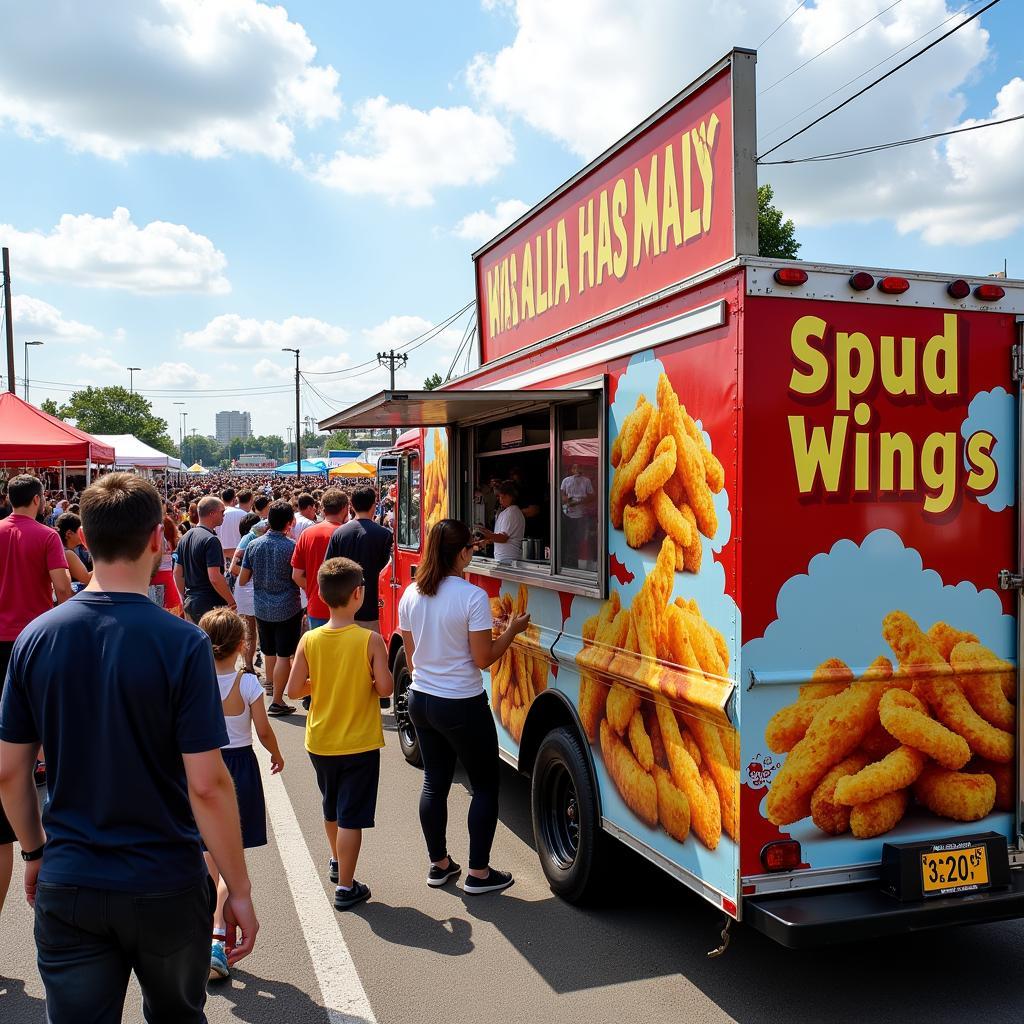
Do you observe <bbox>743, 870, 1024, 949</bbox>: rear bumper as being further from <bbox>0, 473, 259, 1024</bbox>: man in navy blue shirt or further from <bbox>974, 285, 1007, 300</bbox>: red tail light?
<bbox>974, 285, 1007, 300</bbox>: red tail light

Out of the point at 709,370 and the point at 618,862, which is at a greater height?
the point at 709,370

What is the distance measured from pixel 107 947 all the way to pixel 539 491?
457 centimetres

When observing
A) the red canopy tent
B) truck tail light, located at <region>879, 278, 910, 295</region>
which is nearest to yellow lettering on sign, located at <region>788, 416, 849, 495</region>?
truck tail light, located at <region>879, 278, 910, 295</region>

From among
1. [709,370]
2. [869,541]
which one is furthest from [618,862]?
[709,370]

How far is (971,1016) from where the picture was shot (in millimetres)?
3447

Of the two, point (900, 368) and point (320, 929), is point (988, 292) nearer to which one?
point (900, 368)

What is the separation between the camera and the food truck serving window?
457cm

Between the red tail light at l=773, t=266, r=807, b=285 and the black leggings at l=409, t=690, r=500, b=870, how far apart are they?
2.46 m

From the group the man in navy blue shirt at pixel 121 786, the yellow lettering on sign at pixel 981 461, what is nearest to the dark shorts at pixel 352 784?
the man in navy blue shirt at pixel 121 786

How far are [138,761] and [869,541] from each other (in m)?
2.57

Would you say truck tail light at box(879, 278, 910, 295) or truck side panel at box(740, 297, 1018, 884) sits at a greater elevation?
truck tail light at box(879, 278, 910, 295)

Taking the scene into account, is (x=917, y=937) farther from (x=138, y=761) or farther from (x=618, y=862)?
(x=138, y=761)

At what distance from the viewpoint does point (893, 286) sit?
347 cm

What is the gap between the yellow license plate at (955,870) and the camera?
3.36 m
